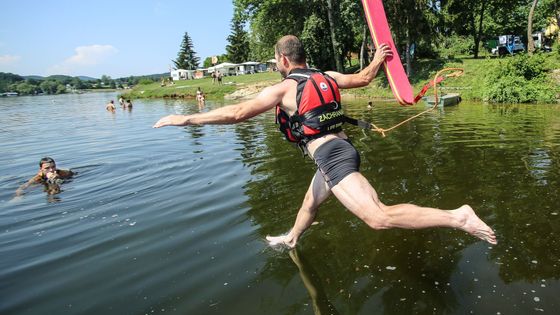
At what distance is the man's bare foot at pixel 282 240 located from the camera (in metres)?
5.20

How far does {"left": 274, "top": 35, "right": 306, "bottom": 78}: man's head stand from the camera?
4.52m

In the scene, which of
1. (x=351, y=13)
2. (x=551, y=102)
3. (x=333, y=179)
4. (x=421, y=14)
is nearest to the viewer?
(x=333, y=179)

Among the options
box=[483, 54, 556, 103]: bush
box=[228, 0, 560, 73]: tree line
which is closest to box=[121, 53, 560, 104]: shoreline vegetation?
box=[483, 54, 556, 103]: bush

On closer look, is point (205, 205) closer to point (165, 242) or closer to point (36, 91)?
point (165, 242)

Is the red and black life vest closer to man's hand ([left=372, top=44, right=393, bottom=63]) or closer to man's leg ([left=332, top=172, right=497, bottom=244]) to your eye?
man's leg ([left=332, top=172, right=497, bottom=244])

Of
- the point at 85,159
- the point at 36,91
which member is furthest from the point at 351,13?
the point at 36,91

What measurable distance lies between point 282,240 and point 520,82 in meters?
25.6

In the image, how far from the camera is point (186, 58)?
125625 millimetres

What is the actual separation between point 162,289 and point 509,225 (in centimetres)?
445

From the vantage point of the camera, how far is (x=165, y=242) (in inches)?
223

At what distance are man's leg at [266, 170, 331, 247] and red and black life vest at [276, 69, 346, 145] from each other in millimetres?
660

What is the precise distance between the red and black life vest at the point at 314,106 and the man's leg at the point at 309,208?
2.17ft

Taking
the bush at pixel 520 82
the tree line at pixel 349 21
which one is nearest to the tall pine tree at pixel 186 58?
the tree line at pixel 349 21

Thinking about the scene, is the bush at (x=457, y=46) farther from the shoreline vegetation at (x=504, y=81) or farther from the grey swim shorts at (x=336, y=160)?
the grey swim shorts at (x=336, y=160)
